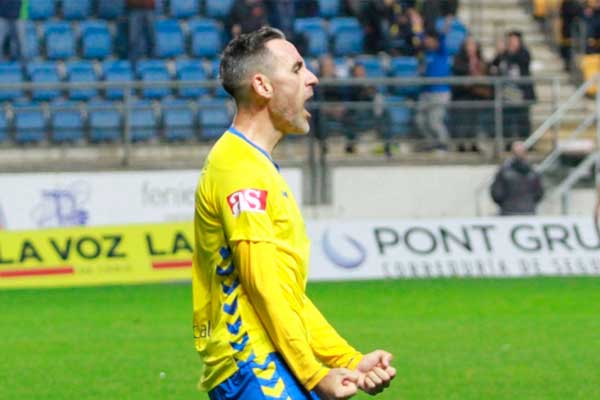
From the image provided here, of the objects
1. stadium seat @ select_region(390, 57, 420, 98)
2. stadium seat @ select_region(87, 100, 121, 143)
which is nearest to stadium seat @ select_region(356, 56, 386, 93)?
stadium seat @ select_region(390, 57, 420, 98)

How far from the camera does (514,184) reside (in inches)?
925

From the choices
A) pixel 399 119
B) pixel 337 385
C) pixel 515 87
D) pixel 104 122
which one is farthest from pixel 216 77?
pixel 337 385

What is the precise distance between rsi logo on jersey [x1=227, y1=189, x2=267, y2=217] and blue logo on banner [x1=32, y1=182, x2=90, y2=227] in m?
18.4

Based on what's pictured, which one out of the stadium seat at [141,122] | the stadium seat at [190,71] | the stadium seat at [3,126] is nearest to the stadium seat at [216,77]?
the stadium seat at [190,71]

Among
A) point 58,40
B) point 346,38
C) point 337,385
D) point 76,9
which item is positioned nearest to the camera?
point 337,385

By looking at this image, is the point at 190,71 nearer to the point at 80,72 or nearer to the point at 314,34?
the point at 80,72

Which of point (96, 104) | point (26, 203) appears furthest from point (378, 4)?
point (26, 203)

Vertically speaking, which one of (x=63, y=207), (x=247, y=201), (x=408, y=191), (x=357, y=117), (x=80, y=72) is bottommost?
(x=408, y=191)

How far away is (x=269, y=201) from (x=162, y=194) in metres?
18.5

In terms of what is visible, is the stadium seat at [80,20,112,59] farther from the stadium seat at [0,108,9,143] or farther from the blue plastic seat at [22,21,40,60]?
the stadium seat at [0,108,9,143]

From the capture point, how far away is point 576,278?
21750 mm

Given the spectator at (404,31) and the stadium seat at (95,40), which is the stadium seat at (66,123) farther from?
the spectator at (404,31)

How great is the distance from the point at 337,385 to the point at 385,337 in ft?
33.6

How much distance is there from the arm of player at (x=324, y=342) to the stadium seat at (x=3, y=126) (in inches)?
735
